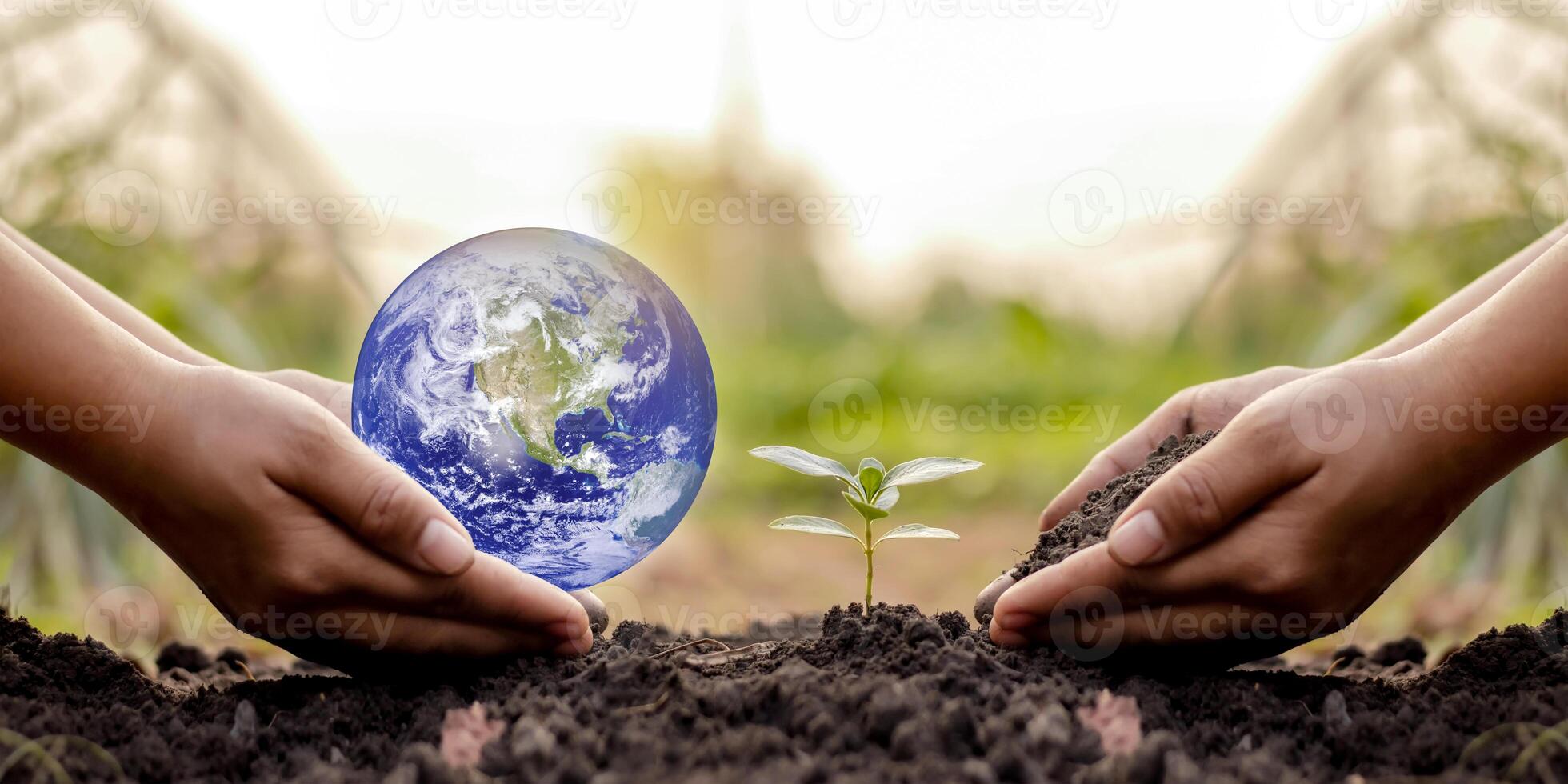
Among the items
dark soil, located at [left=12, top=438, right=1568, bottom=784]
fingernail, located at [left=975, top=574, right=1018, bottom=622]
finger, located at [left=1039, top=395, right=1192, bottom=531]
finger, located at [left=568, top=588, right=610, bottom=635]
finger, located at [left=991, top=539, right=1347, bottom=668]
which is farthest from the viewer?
finger, located at [left=1039, top=395, right=1192, bottom=531]

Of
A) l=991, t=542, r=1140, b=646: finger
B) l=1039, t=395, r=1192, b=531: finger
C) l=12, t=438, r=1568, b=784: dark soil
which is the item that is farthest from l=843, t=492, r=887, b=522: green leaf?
l=1039, t=395, r=1192, b=531: finger

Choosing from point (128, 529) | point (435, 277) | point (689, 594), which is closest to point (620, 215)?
point (689, 594)

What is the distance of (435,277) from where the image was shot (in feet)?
7.03

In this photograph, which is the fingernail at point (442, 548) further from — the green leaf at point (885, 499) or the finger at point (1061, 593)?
the finger at point (1061, 593)

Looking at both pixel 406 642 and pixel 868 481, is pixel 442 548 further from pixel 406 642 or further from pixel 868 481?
pixel 868 481

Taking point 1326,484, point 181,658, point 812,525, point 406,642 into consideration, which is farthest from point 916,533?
point 181,658

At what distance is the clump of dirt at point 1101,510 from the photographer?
201cm

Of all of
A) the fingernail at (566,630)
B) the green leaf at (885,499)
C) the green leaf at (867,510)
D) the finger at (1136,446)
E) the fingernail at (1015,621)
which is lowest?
the fingernail at (566,630)

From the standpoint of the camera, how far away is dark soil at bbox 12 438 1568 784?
1.37 m

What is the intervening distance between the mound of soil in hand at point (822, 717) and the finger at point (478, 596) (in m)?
0.10

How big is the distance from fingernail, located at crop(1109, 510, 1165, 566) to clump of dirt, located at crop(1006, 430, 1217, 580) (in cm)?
25

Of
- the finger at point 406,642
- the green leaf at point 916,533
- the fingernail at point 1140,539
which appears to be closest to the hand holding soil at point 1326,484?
the fingernail at point 1140,539

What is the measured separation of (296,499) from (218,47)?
422cm

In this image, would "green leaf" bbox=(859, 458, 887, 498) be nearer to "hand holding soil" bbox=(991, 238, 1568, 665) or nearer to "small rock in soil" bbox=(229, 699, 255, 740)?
"hand holding soil" bbox=(991, 238, 1568, 665)
